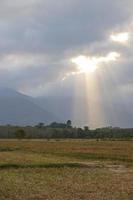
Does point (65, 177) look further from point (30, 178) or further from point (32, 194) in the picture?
point (32, 194)

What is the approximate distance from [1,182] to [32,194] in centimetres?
499

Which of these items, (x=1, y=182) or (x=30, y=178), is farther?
(x=30, y=178)

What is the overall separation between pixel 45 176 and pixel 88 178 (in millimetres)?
2840

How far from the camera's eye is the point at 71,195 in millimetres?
22250

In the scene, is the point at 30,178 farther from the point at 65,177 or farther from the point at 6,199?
the point at 6,199

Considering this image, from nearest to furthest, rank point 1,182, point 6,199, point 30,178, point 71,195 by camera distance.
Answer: point 6,199, point 71,195, point 1,182, point 30,178

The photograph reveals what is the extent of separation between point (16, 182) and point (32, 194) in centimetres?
488

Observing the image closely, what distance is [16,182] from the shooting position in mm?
26984

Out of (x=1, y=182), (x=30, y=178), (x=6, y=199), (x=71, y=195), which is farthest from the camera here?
(x=30, y=178)

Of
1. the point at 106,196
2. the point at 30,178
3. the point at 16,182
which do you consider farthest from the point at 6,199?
the point at 30,178

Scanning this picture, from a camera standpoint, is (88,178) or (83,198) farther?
(88,178)

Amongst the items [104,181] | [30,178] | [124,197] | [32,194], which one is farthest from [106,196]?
[30,178]

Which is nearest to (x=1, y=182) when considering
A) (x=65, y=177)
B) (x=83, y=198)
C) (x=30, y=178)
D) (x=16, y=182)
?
(x=16, y=182)

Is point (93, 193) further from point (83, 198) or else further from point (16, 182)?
point (16, 182)
